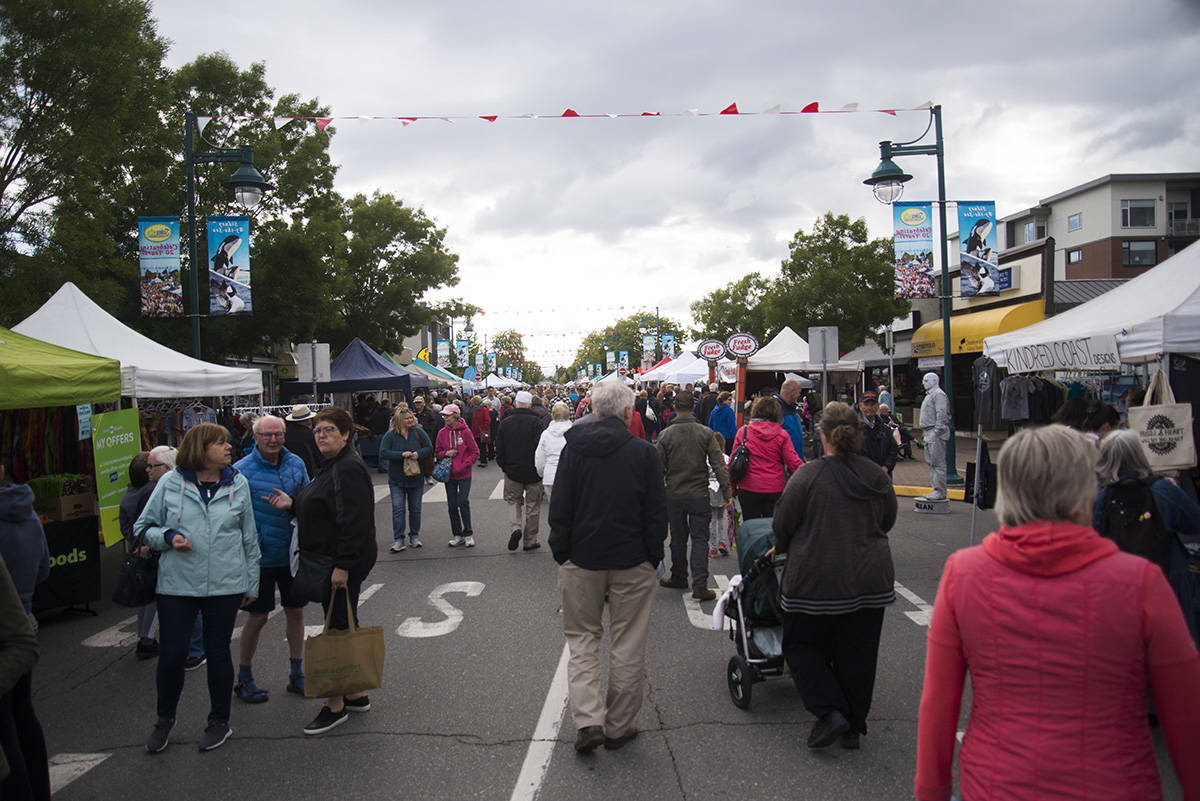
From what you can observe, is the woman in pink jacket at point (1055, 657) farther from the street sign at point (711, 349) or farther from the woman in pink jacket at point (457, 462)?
the street sign at point (711, 349)

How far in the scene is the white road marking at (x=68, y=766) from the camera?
398 centimetres

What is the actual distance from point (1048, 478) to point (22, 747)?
350 cm

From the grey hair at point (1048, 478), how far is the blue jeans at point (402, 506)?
847 cm

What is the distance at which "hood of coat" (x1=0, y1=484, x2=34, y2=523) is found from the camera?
14.3 feet

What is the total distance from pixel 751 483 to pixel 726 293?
52034mm

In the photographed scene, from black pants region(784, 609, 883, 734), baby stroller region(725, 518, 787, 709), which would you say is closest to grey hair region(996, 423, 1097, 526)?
black pants region(784, 609, 883, 734)

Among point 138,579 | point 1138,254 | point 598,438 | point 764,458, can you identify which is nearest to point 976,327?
point 764,458

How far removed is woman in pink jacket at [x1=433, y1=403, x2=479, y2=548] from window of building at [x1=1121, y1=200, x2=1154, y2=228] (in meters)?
54.8

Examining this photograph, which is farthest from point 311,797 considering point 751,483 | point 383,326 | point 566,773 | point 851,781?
point 383,326

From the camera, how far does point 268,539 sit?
4852 mm

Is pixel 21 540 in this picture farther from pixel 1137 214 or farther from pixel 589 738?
pixel 1137 214

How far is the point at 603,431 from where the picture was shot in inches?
166

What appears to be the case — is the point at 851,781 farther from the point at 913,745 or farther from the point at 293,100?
the point at 293,100

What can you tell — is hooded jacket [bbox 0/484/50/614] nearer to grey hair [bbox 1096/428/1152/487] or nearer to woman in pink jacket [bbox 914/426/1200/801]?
woman in pink jacket [bbox 914/426/1200/801]
